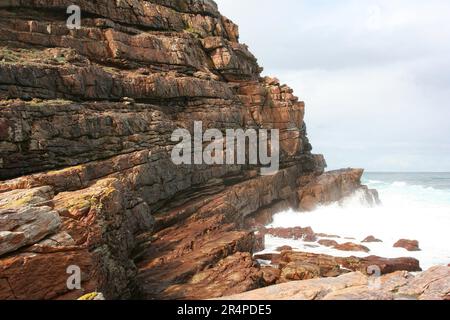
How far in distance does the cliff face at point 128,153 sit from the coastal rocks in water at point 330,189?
1.18 feet

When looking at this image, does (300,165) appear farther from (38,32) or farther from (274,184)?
(38,32)

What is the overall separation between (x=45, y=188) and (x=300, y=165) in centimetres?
4236

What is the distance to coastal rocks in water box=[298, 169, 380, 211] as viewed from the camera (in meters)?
49.6

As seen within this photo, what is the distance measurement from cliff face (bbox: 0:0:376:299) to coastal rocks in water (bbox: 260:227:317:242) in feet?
13.2

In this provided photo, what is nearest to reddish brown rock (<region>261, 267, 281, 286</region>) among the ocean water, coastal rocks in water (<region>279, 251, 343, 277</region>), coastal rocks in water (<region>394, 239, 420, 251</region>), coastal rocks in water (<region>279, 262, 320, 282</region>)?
coastal rocks in water (<region>279, 262, 320, 282</region>)

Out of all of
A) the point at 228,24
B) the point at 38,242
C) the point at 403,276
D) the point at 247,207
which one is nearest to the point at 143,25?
the point at 228,24

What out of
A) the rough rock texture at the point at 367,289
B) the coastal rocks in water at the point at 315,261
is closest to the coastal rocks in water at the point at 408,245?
the coastal rocks in water at the point at 315,261

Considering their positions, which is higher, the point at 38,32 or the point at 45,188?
the point at 38,32

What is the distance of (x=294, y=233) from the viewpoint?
126 ft

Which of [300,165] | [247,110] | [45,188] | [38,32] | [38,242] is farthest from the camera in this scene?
[300,165]

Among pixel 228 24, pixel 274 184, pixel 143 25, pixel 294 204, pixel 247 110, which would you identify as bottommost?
pixel 294 204

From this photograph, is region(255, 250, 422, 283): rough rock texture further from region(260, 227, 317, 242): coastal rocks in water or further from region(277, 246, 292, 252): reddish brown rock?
region(260, 227, 317, 242): coastal rocks in water

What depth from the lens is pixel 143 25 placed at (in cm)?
3994

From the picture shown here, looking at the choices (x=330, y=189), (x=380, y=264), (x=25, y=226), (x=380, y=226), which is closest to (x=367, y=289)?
(x=25, y=226)
